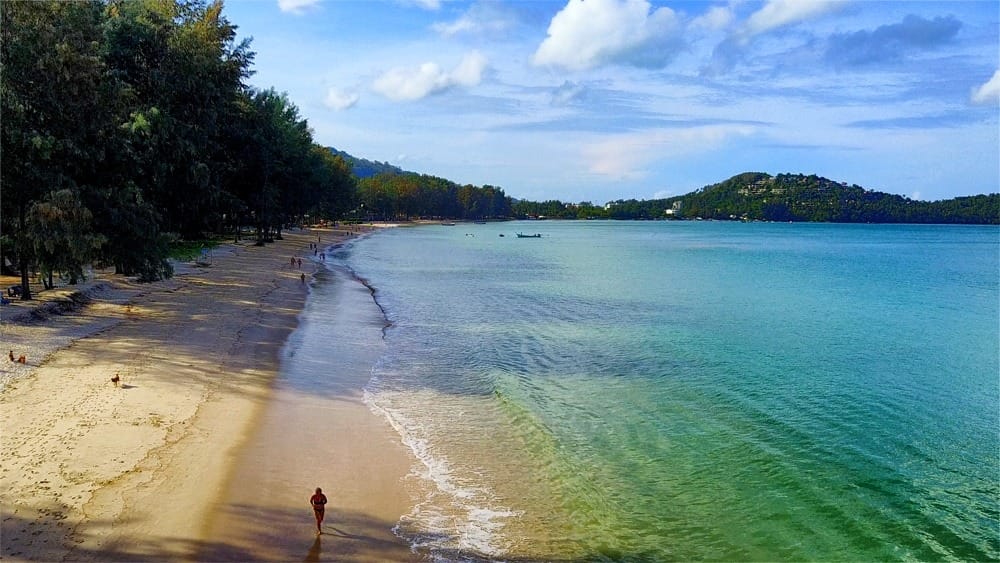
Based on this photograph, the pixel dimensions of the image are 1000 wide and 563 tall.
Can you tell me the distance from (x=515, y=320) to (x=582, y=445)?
17541mm

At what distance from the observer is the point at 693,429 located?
17047 mm

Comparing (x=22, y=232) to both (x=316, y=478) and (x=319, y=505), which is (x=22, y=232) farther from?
(x=319, y=505)

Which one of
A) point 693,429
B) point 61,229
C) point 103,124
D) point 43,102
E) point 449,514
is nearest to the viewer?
point 449,514

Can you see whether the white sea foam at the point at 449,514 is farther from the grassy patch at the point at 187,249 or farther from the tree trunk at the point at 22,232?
the grassy patch at the point at 187,249

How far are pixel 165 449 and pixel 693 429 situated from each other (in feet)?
40.2

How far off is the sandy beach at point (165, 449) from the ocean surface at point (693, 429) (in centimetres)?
116

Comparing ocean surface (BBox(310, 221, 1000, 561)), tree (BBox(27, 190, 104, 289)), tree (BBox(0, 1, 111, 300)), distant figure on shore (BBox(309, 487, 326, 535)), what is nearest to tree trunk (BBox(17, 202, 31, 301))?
tree (BBox(0, 1, 111, 300))

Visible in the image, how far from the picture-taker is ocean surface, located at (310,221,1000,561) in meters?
11.7

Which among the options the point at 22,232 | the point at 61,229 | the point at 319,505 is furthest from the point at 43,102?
the point at 319,505

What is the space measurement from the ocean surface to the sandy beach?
1160 mm

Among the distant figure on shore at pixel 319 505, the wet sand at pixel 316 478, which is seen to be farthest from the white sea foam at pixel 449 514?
the distant figure on shore at pixel 319 505

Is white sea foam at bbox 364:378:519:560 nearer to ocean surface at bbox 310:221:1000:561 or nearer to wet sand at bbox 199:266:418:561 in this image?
ocean surface at bbox 310:221:1000:561

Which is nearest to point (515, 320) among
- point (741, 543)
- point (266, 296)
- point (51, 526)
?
point (266, 296)

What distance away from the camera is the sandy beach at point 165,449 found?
33.3 feet
